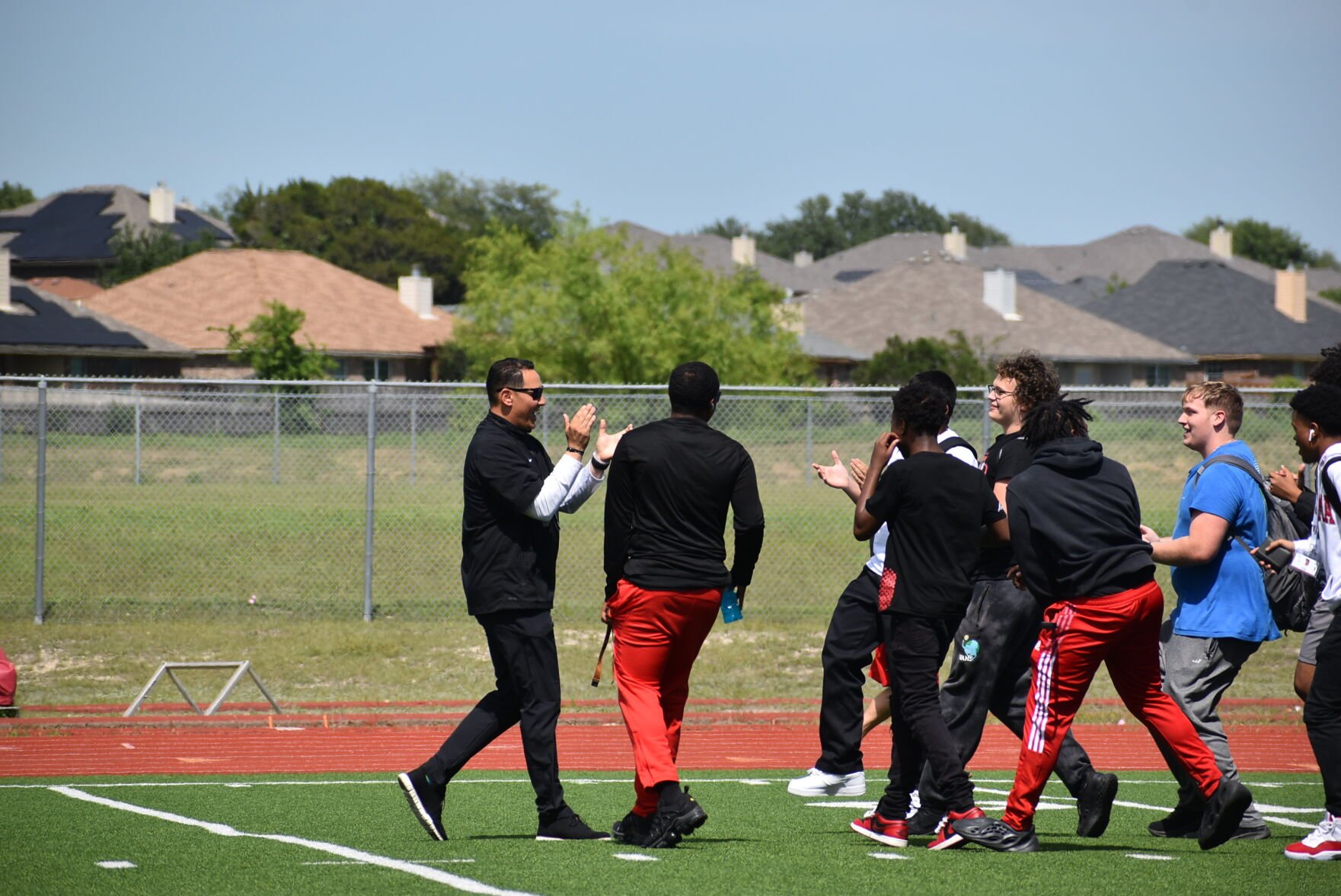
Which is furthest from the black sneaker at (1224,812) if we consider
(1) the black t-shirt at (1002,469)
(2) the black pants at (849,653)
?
(2) the black pants at (849,653)

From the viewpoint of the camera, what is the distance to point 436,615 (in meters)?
15.8

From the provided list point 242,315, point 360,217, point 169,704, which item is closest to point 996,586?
point 169,704

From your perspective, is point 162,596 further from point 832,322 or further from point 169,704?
point 832,322

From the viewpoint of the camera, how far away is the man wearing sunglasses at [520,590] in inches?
272

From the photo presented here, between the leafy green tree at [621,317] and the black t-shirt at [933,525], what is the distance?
30561 millimetres

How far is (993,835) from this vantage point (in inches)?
253

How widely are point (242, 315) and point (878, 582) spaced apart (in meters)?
43.3

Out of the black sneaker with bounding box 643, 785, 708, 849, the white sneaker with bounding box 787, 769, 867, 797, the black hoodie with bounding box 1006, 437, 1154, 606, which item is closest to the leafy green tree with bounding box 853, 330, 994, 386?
the white sneaker with bounding box 787, 769, 867, 797

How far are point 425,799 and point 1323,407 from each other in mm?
4292

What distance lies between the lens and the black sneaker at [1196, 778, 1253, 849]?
6.35 meters

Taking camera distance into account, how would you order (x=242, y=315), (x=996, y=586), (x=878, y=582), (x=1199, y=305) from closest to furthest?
(x=996, y=586), (x=878, y=582), (x=242, y=315), (x=1199, y=305)

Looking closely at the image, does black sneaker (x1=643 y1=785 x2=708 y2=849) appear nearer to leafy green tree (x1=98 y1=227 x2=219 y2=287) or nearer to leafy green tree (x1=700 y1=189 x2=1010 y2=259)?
leafy green tree (x1=98 y1=227 x2=219 y2=287)

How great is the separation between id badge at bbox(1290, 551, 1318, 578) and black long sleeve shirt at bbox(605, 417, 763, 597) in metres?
2.48

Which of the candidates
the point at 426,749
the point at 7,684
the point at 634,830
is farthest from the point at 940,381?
the point at 7,684
